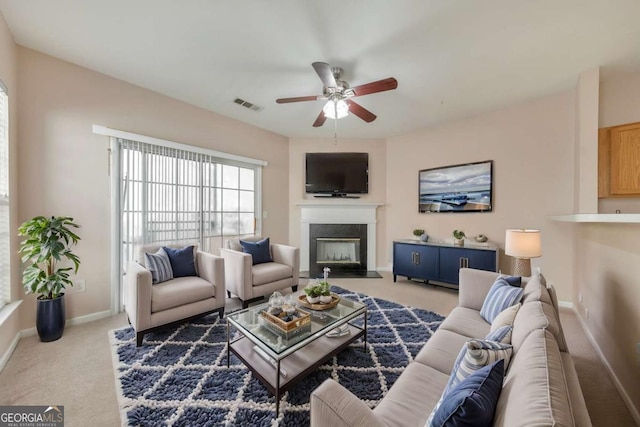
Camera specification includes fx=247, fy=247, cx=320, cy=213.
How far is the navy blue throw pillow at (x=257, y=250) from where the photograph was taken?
346cm

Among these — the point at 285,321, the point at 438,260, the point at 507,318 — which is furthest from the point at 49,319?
the point at 438,260

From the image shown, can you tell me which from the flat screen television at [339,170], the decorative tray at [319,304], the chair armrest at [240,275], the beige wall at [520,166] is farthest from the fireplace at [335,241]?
the decorative tray at [319,304]


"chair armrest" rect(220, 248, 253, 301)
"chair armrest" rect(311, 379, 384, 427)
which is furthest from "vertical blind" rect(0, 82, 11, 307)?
"chair armrest" rect(311, 379, 384, 427)

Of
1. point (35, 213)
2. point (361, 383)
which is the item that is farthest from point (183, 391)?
point (35, 213)

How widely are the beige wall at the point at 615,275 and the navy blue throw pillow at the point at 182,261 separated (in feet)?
11.8

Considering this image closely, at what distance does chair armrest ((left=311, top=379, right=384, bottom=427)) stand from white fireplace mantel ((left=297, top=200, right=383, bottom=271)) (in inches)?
151

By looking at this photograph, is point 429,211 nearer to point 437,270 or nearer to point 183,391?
point 437,270

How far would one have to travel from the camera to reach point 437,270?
3822mm

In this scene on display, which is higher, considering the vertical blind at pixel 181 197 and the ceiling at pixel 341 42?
the ceiling at pixel 341 42

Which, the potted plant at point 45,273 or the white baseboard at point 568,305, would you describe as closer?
the potted plant at point 45,273

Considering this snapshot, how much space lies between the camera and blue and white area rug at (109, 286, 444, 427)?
1.48m

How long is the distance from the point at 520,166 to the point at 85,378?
17.0 ft

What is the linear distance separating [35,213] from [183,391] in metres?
2.33

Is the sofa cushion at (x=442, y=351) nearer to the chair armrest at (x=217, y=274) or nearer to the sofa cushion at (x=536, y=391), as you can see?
the sofa cushion at (x=536, y=391)
